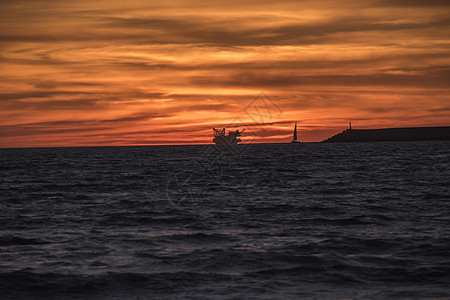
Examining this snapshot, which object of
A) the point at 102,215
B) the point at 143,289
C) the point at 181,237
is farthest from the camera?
the point at 102,215

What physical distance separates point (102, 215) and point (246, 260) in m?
9.89

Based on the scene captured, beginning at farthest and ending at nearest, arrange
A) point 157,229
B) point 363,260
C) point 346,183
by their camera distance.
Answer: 1. point 346,183
2. point 157,229
3. point 363,260

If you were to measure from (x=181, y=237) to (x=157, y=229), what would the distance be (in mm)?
1845

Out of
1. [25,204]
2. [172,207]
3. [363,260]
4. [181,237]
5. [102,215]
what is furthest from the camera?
[25,204]

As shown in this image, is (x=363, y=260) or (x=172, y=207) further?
(x=172, y=207)

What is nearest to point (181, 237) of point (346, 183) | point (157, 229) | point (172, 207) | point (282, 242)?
point (157, 229)

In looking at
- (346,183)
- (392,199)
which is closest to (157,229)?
(392,199)

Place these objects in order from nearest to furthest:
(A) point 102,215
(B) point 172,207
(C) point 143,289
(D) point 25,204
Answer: (C) point 143,289
(A) point 102,215
(B) point 172,207
(D) point 25,204

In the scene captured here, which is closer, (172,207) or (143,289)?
(143,289)

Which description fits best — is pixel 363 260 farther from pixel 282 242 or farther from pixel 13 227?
pixel 13 227

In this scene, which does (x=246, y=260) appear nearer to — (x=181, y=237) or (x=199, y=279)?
(x=199, y=279)

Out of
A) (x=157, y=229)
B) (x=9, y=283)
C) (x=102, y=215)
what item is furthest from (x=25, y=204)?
(x=9, y=283)

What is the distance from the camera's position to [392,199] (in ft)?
81.2

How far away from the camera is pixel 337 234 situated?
51.1 ft
